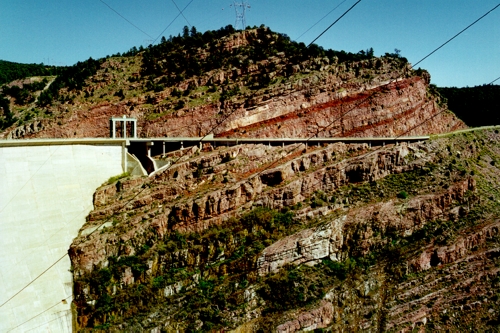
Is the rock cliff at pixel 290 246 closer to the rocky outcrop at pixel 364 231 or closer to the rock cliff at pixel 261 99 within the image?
the rocky outcrop at pixel 364 231

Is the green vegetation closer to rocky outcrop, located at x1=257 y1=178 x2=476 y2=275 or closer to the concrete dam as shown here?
the concrete dam

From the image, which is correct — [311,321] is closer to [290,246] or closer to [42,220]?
[290,246]

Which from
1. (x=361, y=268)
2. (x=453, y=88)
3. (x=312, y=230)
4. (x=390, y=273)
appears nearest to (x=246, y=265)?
(x=312, y=230)

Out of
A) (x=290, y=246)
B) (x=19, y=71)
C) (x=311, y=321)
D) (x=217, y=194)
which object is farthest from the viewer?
(x=19, y=71)

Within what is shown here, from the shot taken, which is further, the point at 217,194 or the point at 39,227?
the point at 217,194

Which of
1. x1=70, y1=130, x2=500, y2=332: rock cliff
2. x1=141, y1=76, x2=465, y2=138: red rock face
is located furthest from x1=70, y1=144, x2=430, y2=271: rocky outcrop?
x1=141, y1=76, x2=465, y2=138: red rock face

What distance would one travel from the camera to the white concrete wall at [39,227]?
91.7 ft

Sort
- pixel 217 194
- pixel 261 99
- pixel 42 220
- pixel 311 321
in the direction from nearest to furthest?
pixel 311 321, pixel 42 220, pixel 217 194, pixel 261 99

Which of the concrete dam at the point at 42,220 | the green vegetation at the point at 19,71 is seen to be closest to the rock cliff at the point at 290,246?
the concrete dam at the point at 42,220

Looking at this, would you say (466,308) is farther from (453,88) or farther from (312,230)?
(453,88)

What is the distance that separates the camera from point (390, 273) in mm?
30391

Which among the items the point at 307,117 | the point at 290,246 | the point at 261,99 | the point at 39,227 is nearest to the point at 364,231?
the point at 290,246

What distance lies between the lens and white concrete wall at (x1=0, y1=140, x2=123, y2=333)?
28.0m

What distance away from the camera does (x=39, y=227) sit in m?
29.8
